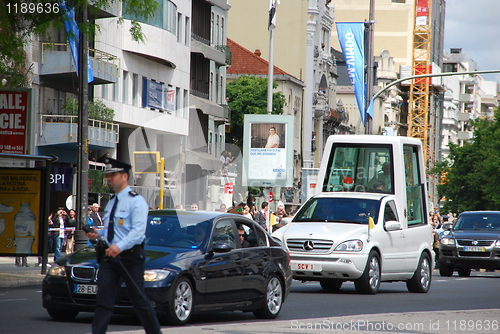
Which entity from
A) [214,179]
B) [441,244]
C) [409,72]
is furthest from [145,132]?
[409,72]

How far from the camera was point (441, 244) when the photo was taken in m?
28.2

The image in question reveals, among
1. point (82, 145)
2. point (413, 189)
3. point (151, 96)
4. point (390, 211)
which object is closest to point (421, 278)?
point (390, 211)

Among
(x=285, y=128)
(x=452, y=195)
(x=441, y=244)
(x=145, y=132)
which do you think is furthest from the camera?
(x=452, y=195)

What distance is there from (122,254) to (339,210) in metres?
11.1

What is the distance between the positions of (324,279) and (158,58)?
28.9 metres

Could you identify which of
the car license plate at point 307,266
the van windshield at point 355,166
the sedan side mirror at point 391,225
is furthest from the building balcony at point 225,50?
the car license plate at point 307,266

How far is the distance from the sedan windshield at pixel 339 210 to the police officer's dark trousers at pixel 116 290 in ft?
35.3

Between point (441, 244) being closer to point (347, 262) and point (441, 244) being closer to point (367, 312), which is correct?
point (347, 262)

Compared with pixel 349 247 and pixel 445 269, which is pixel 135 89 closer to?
pixel 445 269

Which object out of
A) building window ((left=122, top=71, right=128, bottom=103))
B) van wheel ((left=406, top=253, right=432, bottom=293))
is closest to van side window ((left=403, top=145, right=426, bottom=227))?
van wheel ((left=406, top=253, right=432, bottom=293))

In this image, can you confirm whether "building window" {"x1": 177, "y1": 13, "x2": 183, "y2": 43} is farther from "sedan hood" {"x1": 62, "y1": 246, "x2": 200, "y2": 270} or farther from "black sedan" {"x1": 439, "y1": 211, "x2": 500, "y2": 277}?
"sedan hood" {"x1": 62, "y1": 246, "x2": 200, "y2": 270}

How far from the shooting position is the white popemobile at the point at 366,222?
19.0 meters

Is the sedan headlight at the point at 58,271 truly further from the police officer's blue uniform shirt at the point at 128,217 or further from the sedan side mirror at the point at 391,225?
the sedan side mirror at the point at 391,225

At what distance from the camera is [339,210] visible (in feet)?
66.8
